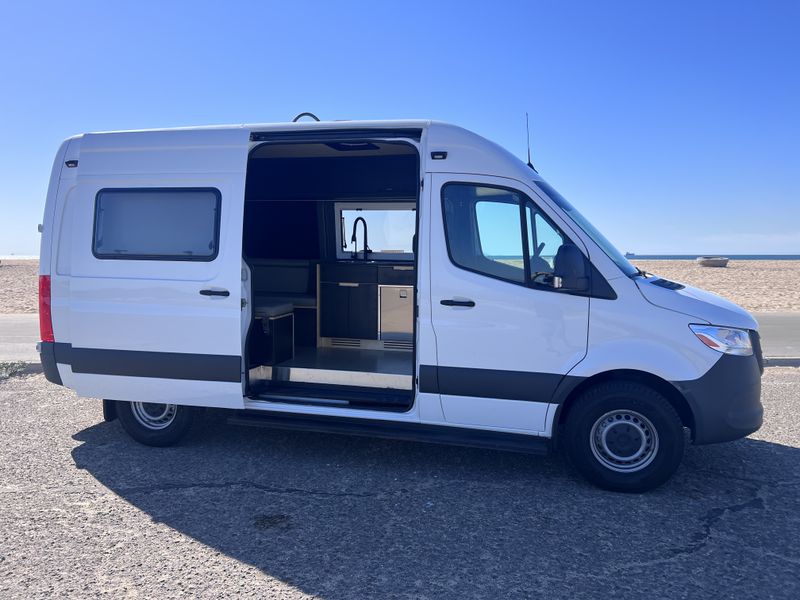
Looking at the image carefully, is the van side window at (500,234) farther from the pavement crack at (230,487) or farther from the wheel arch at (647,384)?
the pavement crack at (230,487)

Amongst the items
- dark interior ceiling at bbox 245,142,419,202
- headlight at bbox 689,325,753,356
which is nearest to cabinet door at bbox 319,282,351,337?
dark interior ceiling at bbox 245,142,419,202

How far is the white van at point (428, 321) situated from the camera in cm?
441

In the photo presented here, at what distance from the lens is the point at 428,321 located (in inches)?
185

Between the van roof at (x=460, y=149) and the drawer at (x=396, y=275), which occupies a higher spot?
the van roof at (x=460, y=149)

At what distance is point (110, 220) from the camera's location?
5371 mm

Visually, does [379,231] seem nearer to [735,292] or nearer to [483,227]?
[483,227]

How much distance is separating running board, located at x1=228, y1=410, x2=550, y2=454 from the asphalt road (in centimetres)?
31

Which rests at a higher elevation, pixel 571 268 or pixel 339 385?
pixel 571 268

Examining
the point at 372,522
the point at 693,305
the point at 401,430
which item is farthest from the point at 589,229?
the point at 372,522

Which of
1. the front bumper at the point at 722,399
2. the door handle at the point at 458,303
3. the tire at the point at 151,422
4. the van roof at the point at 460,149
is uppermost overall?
the van roof at the point at 460,149

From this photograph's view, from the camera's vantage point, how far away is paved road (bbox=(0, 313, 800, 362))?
916cm

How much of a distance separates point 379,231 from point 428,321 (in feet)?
10.7

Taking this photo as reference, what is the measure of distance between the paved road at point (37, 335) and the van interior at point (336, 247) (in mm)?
3982

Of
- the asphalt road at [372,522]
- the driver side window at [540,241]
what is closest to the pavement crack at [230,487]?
the asphalt road at [372,522]
